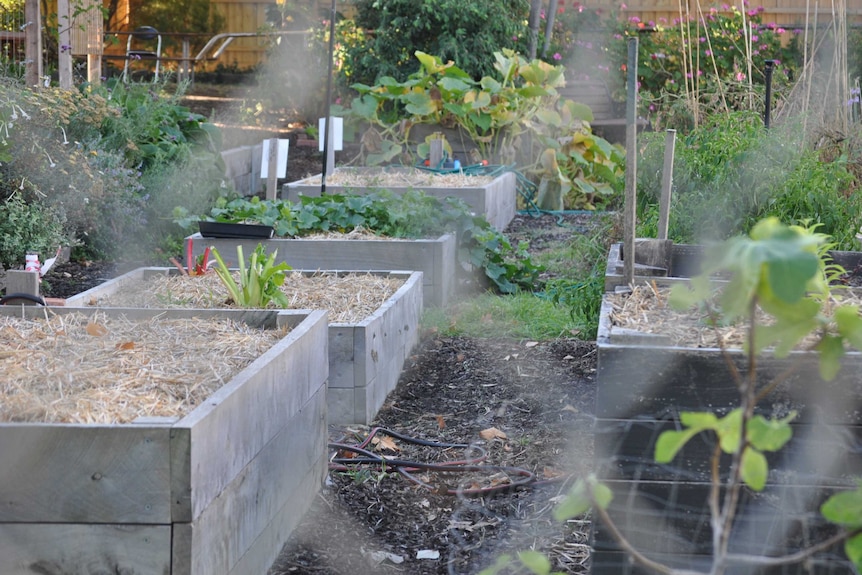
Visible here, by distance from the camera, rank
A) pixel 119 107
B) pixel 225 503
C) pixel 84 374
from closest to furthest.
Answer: pixel 225 503
pixel 84 374
pixel 119 107

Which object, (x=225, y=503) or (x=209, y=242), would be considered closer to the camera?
(x=225, y=503)

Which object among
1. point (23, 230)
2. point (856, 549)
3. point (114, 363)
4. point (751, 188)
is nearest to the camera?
point (856, 549)

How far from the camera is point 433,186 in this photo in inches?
317

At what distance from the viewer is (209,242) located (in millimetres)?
5723

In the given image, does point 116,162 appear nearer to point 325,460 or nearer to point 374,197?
point 374,197

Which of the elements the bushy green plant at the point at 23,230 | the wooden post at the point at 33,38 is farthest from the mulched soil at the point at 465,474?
the wooden post at the point at 33,38

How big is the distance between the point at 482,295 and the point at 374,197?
91cm

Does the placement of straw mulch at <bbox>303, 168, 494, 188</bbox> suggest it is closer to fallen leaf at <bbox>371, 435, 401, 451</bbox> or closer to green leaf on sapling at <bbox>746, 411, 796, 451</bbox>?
fallen leaf at <bbox>371, 435, 401, 451</bbox>

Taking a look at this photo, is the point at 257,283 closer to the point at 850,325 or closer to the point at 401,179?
the point at 850,325

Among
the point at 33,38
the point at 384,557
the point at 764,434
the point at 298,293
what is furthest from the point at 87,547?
the point at 33,38

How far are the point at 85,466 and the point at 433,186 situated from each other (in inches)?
243

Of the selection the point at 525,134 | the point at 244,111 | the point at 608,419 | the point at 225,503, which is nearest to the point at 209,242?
the point at 225,503

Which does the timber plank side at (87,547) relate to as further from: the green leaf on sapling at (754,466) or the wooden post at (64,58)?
the wooden post at (64,58)

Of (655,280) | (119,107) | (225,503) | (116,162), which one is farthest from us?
(119,107)
